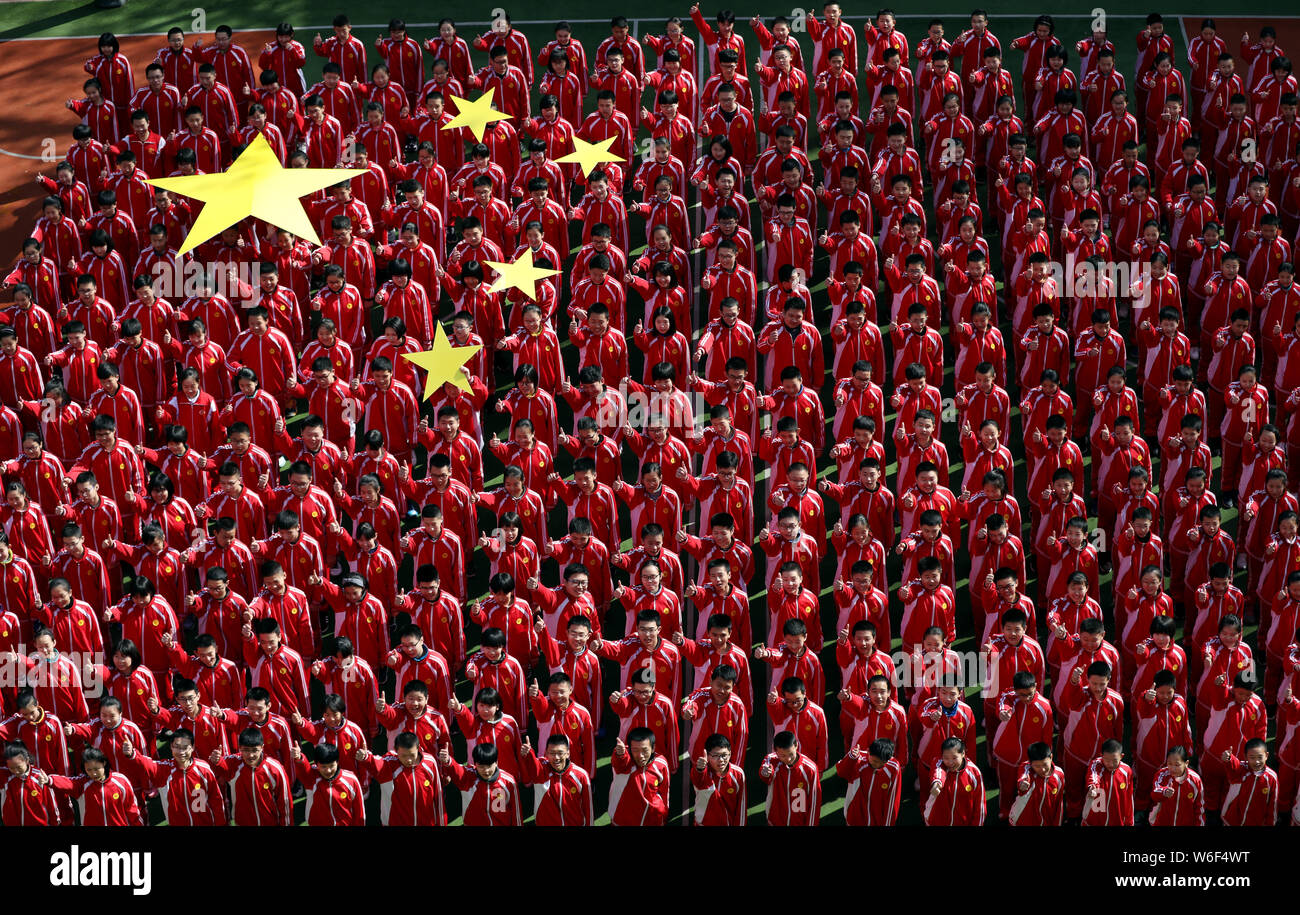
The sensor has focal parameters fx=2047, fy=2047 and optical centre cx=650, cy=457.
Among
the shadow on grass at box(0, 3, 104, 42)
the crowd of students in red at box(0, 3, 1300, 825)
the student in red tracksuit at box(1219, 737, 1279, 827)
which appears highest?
the shadow on grass at box(0, 3, 104, 42)

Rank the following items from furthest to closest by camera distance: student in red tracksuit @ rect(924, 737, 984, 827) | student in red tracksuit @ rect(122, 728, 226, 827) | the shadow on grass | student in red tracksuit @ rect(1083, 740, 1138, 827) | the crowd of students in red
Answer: the shadow on grass < the crowd of students in red < student in red tracksuit @ rect(122, 728, 226, 827) < student in red tracksuit @ rect(924, 737, 984, 827) < student in red tracksuit @ rect(1083, 740, 1138, 827)

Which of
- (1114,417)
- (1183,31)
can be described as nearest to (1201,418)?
(1114,417)

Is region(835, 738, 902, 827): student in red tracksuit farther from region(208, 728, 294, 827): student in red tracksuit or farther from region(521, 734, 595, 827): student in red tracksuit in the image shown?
region(208, 728, 294, 827): student in red tracksuit

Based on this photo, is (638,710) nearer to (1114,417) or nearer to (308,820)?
(308,820)

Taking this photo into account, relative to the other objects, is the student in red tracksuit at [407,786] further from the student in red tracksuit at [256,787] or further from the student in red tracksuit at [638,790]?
the student in red tracksuit at [638,790]

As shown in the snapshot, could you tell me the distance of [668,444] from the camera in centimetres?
1566

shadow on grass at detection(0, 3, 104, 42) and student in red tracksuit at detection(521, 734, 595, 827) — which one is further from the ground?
shadow on grass at detection(0, 3, 104, 42)

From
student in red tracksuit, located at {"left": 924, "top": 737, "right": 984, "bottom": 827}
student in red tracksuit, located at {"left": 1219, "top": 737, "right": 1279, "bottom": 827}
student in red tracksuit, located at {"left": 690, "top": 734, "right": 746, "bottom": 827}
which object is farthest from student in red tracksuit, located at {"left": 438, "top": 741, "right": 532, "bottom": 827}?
student in red tracksuit, located at {"left": 1219, "top": 737, "right": 1279, "bottom": 827}

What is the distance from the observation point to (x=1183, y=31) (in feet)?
75.0

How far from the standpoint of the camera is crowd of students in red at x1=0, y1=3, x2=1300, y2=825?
549 inches

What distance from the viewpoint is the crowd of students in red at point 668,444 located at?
13938 mm

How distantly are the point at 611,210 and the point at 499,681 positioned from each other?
5493 millimetres

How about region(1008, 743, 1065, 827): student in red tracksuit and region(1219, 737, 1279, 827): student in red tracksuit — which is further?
region(1219, 737, 1279, 827): student in red tracksuit

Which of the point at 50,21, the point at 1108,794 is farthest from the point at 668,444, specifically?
the point at 50,21
